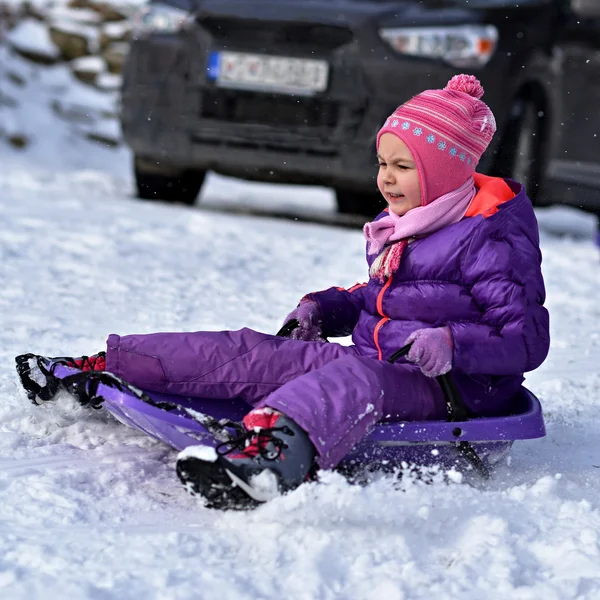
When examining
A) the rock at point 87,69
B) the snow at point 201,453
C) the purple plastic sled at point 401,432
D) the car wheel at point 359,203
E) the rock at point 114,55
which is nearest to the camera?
the snow at point 201,453

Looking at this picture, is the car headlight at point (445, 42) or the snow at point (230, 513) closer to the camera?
the snow at point (230, 513)

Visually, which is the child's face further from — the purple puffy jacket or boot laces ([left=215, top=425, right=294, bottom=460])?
boot laces ([left=215, top=425, right=294, bottom=460])

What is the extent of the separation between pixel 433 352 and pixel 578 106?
4.39m

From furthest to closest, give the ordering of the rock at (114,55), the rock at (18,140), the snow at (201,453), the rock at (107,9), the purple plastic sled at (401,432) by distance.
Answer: the rock at (107,9) → the rock at (114,55) → the rock at (18,140) → the purple plastic sled at (401,432) → the snow at (201,453)

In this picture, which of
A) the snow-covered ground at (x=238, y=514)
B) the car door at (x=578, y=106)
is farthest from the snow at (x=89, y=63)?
the snow-covered ground at (x=238, y=514)

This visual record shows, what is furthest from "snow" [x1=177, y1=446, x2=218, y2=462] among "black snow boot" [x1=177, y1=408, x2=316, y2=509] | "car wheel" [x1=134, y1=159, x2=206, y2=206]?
"car wheel" [x1=134, y1=159, x2=206, y2=206]

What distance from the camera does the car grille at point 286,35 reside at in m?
5.89

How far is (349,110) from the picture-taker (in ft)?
19.2

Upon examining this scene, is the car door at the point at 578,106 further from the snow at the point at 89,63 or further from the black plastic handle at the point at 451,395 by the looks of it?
the snow at the point at 89,63

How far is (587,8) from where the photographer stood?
6.55 metres

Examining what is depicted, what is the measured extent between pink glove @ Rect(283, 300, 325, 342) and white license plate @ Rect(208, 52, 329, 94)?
304 cm

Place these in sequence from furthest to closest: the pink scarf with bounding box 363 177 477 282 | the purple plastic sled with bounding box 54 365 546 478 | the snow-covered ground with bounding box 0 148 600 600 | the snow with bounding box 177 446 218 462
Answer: the pink scarf with bounding box 363 177 477 282, the purple plastic sled with bounding box 54 365 546 478, the snow with bounding box 177 446 218 462, the snow-covered ground with bounding box 0 148 600 600

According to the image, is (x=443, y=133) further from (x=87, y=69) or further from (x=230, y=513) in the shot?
(x=87, y=69)

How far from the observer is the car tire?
627cm
